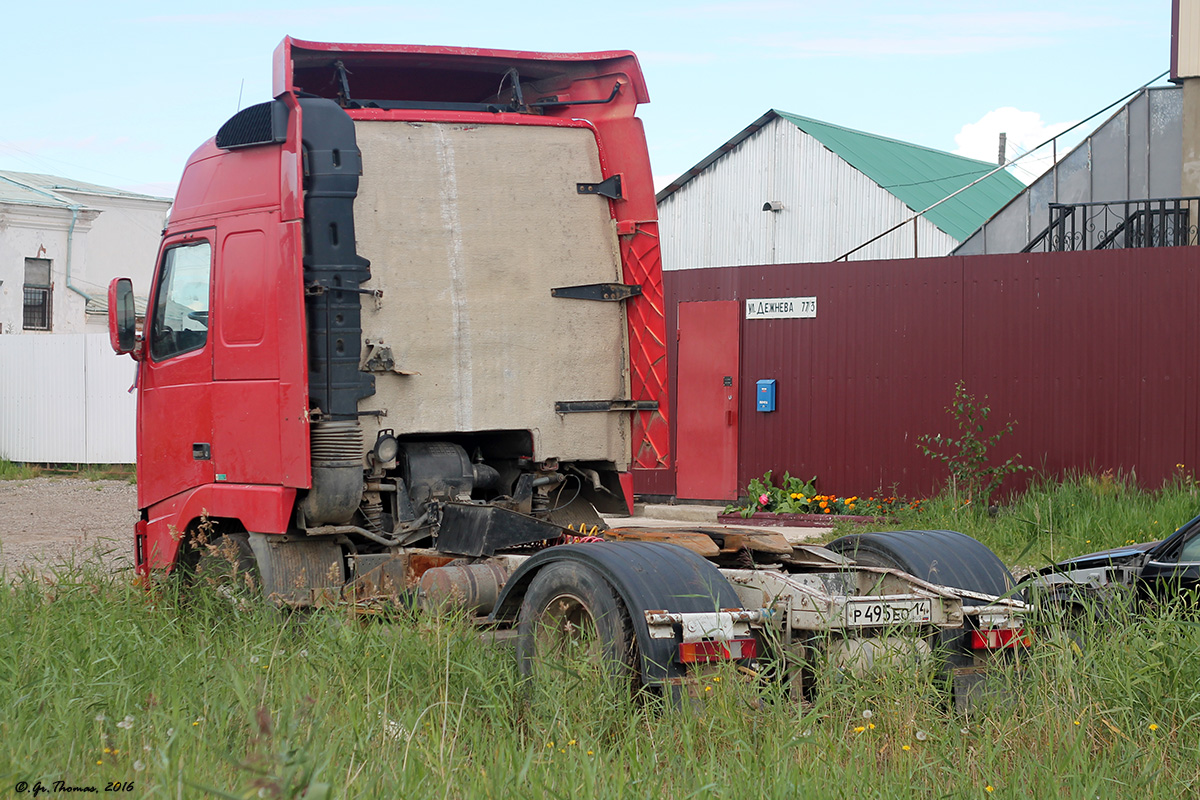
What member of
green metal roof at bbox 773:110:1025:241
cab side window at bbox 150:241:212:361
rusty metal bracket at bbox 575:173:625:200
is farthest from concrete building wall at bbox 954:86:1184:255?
cab side window at bbox 150:241:212:361

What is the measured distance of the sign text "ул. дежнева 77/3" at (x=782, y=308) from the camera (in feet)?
44.2

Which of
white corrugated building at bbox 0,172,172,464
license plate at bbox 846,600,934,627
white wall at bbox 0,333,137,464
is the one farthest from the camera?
white corrugated building at bbox 0,172,172,464

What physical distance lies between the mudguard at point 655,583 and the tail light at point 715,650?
0.05 metres

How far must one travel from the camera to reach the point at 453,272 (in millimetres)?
6375

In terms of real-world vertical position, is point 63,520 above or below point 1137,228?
below

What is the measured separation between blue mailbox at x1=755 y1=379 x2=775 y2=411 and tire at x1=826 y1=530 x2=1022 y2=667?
7803 mm

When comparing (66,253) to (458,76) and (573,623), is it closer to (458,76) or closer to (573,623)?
(458,76)

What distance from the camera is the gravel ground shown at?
10.6 meters

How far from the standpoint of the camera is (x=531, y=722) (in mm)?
4203

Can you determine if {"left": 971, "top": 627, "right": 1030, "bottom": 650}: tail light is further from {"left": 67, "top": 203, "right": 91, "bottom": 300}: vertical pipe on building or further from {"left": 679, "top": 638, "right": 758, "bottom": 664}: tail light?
{"left": 67, "top": 203, "right": 91, "bottom": 300}: vertical pipe on building

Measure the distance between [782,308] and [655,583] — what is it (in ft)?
31.1

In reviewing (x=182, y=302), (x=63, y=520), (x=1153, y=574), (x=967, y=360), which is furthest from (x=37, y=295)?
(x=1153, y=574)

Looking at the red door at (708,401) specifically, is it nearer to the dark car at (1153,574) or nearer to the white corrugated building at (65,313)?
the white corrugated building at (65,313)

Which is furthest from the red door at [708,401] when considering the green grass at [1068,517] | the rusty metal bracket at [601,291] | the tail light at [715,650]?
Result: the tail light at [715,650]
